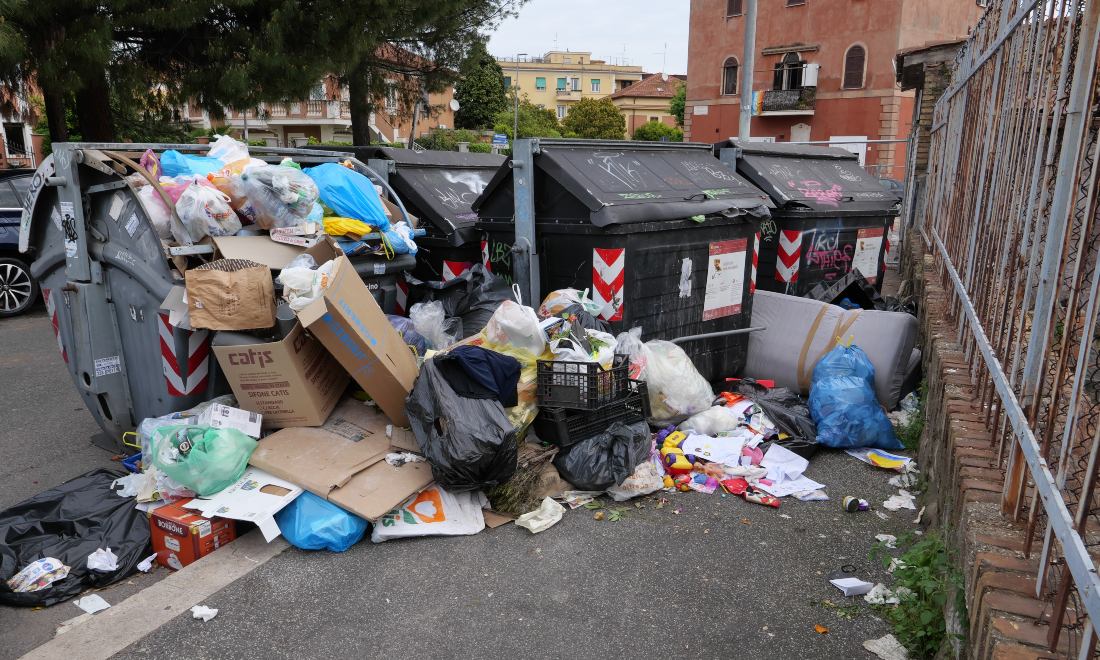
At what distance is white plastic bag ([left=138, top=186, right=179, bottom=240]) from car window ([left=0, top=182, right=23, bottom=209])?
5.53 meters

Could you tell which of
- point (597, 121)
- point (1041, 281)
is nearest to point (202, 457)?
point (1041, 281)

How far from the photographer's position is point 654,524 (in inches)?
133

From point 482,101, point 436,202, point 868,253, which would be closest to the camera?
point 436,202

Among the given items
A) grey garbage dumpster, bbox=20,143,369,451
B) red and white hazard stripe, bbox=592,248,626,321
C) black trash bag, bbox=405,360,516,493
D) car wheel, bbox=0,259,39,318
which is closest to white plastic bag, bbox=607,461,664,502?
black trash bag, bbox=405,360,516,493

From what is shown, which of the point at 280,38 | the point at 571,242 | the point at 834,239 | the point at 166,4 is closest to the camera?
the point at 571,242

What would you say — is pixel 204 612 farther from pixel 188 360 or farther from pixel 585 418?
pixel 585 418

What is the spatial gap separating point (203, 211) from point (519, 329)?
1.69 meters

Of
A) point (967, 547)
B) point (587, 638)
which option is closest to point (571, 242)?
point (587, 638)

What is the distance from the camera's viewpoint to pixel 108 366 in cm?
387

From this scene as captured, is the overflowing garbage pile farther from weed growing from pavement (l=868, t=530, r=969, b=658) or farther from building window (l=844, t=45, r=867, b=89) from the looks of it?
building window (l=844, t=45, r=867, b=89)

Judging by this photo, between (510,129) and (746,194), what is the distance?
39.6 m

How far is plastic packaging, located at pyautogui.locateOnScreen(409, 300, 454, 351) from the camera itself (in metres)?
4.33

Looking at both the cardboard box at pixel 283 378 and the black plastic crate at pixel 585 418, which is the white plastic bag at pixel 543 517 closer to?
the black plastic crate at pixel 585 418

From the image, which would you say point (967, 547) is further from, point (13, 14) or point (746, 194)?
point (13, 14)
